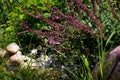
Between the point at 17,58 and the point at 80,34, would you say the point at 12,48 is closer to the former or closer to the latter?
the point at 17,58

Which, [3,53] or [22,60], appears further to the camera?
[3,53]

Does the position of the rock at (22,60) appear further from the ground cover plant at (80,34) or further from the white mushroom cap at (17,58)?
the ground cover plant at (80,34)

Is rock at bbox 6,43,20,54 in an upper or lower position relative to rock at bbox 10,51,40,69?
upper

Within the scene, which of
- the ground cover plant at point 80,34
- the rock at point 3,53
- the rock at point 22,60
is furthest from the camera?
the rock at point 3,53

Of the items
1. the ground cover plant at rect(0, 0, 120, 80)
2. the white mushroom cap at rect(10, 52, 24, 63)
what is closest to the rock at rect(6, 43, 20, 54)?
the white mushroom cap at rect(10, 52, 24, 63)

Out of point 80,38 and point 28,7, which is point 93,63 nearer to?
point 80,38

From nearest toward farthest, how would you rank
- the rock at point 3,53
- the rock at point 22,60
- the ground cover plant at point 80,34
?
the ground cover plant at point 80,34 → the rock at point 22,60 → the rock at point 3,53

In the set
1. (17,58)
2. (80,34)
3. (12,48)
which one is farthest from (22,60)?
(80,34)

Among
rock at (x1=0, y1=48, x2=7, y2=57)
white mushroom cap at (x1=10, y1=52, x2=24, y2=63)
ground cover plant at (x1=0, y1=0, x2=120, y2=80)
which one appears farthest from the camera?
rock at (x1=0, y1=48, x2=7, y2=57)

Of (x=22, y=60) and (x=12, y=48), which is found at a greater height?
(x=12, y=48)

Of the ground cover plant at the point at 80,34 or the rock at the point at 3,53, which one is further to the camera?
the rock at the point at 3,53

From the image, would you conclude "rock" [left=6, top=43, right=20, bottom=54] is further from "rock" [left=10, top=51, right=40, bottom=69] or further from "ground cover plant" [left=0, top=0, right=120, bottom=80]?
"ground cover plant" [left=0, top=0, right=120, bottom=80]

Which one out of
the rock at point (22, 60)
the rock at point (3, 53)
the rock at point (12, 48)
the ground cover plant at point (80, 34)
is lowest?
the rock at point (22, 60)

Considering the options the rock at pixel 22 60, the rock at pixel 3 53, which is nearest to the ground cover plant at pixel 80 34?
the rock at pixel 22 60
